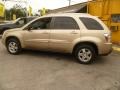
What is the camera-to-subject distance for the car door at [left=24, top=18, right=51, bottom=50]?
8.70 metres

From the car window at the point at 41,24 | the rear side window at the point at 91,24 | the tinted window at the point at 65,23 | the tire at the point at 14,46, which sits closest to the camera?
the rear side window at the point at 91,24

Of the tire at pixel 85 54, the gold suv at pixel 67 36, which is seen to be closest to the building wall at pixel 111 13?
the gold suv at pixel 67 36

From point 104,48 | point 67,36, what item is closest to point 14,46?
point 67,36

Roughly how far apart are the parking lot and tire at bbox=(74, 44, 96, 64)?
21 centimetres

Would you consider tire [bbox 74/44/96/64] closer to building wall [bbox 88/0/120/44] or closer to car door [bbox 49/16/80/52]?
car door [bbox 49/16/80/52]

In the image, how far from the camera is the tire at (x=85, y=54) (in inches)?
314

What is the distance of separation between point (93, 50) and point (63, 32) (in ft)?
4.29

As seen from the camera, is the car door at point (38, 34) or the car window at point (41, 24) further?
the car window at point (41, 24)

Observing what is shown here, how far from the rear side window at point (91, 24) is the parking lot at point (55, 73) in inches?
52.6

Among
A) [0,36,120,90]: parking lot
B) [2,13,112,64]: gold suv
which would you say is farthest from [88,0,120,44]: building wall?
[2,13,112,64]: gold suv

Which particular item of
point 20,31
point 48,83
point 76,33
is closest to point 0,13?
point 20,31

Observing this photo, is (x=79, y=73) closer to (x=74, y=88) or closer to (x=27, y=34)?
(x=74, y=88)

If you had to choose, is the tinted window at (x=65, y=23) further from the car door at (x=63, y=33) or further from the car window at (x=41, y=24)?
the car window at (x=41, y=24)

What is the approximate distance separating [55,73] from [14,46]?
3132 millimetres
